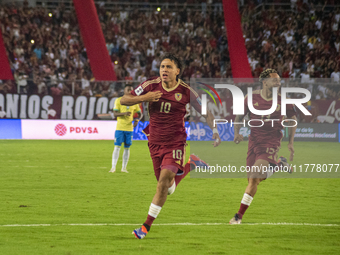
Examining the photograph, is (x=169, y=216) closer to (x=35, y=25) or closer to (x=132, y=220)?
(x=132, y=220)

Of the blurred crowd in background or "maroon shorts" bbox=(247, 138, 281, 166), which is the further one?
the blurred crowd in background

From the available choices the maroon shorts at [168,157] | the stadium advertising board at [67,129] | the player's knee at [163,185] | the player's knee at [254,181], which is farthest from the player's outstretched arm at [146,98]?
the stadium advertising board at [67,129]

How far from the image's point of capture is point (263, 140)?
682 cm

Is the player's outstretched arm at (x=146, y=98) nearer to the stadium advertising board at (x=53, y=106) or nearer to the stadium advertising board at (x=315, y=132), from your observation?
the stadium advertising board at (x=53, y=106)

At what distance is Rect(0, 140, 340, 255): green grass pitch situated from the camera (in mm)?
5441

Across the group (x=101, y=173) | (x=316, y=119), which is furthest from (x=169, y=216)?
(x=316, y=119)

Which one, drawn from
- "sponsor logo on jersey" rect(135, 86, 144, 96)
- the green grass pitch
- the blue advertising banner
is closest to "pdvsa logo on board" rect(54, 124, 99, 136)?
the blue advertising banner

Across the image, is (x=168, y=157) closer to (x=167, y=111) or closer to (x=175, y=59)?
(x=167, y=111)

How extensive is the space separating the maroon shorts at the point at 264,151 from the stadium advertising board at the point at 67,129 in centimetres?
1636

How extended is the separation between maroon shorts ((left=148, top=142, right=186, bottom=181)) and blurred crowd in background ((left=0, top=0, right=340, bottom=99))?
1698cm

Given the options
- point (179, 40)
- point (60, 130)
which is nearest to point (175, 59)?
point (60, 130)

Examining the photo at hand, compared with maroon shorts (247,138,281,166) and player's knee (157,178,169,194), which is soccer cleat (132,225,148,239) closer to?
player's knee (157,178,169,194)

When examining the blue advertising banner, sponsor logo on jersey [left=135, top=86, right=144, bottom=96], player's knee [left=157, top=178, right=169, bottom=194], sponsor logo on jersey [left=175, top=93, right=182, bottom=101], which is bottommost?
the blue advertising banner

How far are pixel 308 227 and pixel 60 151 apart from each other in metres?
12.5
